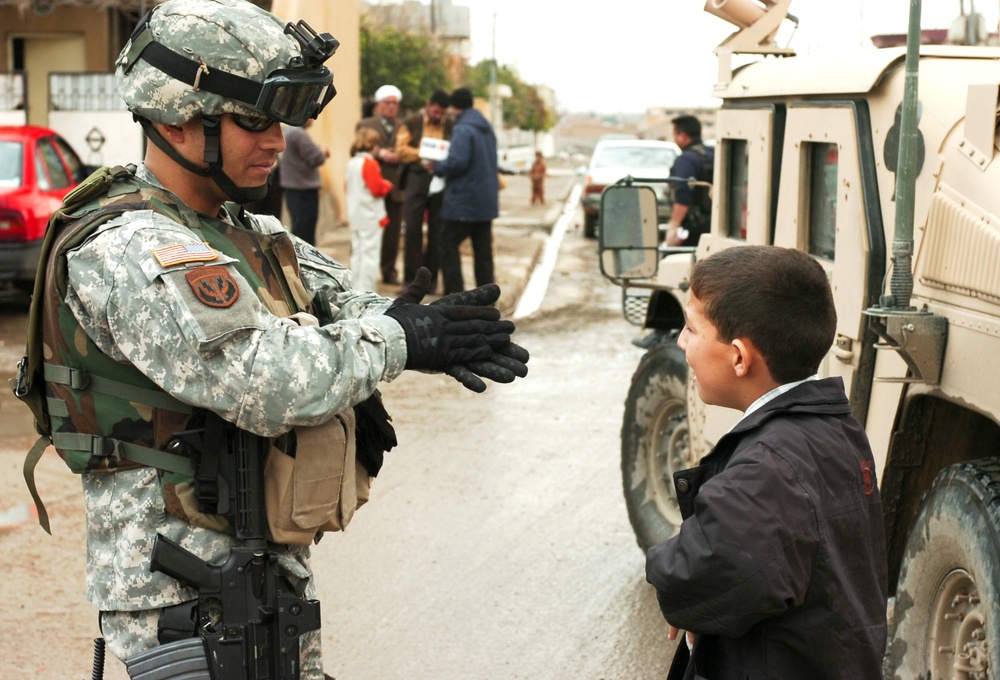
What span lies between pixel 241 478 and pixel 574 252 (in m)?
16.4

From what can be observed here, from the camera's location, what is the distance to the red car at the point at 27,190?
10.6 m

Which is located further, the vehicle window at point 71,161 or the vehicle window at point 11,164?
the vehicle window at point 71,161

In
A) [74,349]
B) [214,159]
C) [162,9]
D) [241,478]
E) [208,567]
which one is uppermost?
[162,9]

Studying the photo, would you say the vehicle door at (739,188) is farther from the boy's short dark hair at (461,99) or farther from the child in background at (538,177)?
the child in background at (538,177)

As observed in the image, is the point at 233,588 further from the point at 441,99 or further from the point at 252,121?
the point at 441,99

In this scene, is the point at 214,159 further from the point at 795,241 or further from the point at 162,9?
the point at 795,241

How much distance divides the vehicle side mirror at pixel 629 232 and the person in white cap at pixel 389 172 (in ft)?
24.2

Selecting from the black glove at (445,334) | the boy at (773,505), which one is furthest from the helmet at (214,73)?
the boy at (773,505)

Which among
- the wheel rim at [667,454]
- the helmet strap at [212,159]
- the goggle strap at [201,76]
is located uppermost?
the goggle strap at [201,76]

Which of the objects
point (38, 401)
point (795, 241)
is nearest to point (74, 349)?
point (38, 401)

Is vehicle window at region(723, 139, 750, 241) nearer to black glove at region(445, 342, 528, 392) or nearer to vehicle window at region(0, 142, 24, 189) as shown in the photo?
black glove at region(445, 342, 528, 392)

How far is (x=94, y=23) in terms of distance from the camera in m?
19.8

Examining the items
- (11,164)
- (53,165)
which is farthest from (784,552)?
(53,165)

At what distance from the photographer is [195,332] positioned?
2.25 m
